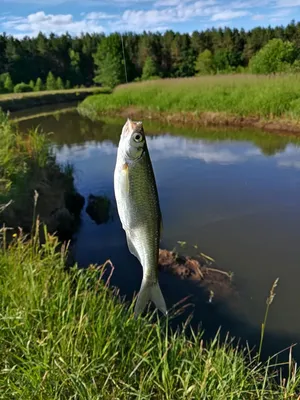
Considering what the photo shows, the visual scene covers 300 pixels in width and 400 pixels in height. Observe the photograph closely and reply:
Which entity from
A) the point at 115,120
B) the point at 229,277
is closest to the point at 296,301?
the point at 229,277

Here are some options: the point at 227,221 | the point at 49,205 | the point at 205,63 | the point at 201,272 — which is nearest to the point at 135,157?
the point at 201,272

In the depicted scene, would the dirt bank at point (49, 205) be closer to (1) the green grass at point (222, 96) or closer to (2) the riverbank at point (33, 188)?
(2) the riverbank at point (33, 188)

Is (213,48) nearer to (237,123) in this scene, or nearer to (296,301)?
(237,123)

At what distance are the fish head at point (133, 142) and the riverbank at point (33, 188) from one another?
377 centimetres

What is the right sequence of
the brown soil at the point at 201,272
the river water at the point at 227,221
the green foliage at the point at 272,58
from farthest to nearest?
1. the green foliage at the point at 272,58
2. the brown soil at the point at 201,272
3. the river water at the point at 227,221

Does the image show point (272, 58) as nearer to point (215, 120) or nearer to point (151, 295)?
point (215, 120)

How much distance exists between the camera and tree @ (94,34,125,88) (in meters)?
33.0

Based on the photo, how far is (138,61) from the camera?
53906 mm

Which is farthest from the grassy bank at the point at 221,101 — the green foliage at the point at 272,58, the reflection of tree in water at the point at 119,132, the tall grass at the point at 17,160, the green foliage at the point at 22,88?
the green foliage at the point at 22,88

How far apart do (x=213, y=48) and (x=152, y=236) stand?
5775 centimetres

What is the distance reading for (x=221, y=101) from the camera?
58.7ft

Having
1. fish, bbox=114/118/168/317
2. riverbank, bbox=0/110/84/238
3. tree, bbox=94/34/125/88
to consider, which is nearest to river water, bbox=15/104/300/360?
riverbank, bbox=0/110/84/238

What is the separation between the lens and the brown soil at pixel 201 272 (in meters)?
5.36

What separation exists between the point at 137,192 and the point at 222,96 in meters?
17.5
